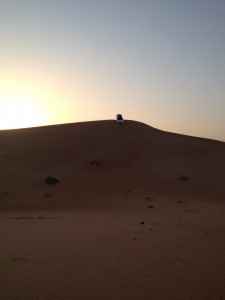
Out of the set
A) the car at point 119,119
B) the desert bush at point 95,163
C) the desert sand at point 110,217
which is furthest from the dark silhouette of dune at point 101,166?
the car at point 119,119

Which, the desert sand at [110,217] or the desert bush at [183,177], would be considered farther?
A: the desert bush at [183,177]

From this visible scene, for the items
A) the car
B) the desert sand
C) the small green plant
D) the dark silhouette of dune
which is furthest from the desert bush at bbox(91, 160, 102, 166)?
the car

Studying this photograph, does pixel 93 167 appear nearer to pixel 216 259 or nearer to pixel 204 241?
pixel 204 241

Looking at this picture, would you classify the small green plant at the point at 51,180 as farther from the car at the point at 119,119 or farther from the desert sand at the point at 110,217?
the car at the point at 119,119

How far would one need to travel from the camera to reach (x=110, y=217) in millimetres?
17219

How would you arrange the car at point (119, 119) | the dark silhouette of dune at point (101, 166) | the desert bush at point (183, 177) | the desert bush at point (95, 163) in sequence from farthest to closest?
the car at point (119, 119)
the desert bush at point (95, 163)
the desert bush at point (183, 177)
the dark silhouette of dune at point (101, 166)

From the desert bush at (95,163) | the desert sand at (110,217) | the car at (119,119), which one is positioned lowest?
the desert sand at (110,217)

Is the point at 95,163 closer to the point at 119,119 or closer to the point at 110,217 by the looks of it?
the point at 110,217

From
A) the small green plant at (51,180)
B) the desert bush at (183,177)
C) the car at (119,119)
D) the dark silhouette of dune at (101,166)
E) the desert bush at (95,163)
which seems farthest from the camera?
the car at (119,119)

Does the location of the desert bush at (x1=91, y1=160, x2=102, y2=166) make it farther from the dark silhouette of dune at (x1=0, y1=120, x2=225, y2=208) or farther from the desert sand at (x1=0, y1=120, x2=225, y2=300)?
the dark silhouette of dune at (x1=0, y1=120, x2=225, y2=208)

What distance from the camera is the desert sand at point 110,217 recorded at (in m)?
8.08

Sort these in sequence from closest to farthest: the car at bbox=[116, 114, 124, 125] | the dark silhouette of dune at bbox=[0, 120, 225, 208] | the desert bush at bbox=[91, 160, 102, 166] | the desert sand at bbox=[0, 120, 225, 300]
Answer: the desert sand at bbox=[0, 120, 225, 300] < the dark silhouette of dune at bbox=[0, 120, 225, 208] < the desert bush at bbox=[91, 160, 102, 166] < the car at bbox=[116, 114, 124, 125]

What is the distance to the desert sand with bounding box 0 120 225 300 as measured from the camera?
26.5 ft

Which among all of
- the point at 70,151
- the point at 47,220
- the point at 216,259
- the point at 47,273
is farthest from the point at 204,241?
the point at 70,151
